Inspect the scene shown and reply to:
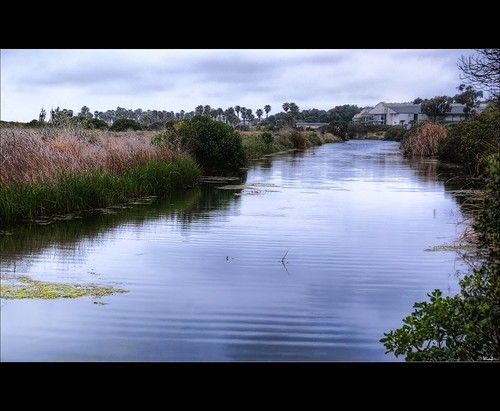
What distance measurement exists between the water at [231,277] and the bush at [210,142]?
5737 millimetres

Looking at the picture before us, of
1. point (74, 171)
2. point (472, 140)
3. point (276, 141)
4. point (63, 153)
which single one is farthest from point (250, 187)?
point (276, 141)

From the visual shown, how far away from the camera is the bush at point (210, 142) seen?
61.8 ft

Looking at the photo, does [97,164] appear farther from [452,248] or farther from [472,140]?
[472,140]

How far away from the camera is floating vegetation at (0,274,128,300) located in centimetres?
579

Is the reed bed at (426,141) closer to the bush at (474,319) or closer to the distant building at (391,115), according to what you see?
the distant building at (391,115)

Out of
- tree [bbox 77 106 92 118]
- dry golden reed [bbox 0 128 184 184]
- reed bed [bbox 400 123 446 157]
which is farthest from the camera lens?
reed bed [bbox 400 123 446 157]

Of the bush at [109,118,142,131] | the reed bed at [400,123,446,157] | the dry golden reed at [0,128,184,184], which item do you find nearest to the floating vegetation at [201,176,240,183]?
the dry golden reed at [0,128,184,184]

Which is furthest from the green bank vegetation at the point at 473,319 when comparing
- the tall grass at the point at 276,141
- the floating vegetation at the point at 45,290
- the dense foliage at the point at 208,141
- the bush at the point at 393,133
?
the bush at the point at 393,133

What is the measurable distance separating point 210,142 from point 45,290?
13600 millimetres

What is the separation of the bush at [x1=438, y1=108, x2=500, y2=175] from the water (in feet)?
13.3

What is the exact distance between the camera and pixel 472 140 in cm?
1878

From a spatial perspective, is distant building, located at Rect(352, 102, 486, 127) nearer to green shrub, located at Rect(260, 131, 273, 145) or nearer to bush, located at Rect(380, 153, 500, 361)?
green shrub, located at Rect(260, 131, 273, 145)
